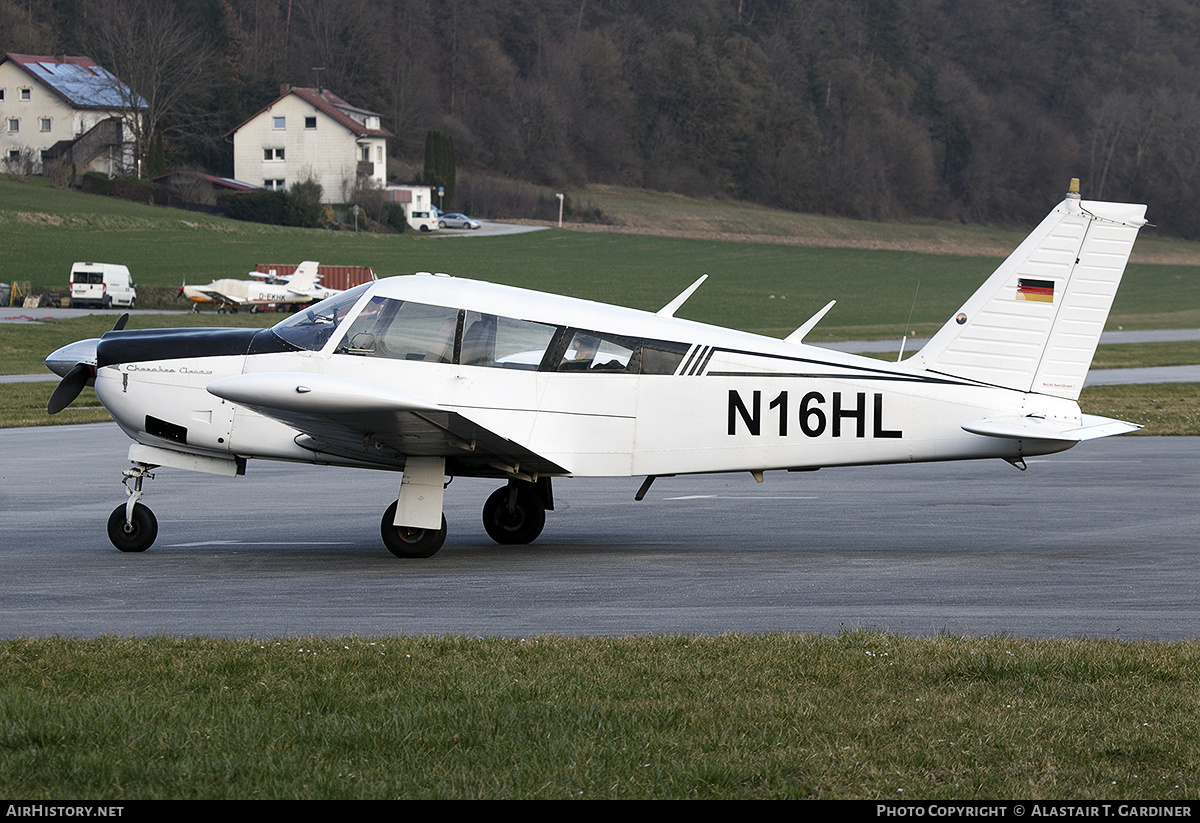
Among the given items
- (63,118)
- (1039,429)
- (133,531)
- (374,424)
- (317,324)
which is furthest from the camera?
(63,118)

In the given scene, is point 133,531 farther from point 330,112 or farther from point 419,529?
point 330,112

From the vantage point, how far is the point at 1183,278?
287ft

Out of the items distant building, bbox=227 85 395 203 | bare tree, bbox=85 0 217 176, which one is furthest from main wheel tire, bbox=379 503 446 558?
bare tree, bbox=85 0 217 176

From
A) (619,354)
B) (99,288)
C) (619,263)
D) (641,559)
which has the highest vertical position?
(619,263)

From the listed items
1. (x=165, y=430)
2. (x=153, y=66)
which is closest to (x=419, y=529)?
(x=165, y=430)

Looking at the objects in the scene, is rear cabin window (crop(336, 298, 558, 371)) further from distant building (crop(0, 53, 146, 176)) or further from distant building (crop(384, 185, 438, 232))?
distant building (crop(0, 53, 146, 176))

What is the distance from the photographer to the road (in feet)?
27.6

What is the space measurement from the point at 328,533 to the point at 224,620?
4101 mm

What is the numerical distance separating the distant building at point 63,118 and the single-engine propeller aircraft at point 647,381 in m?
98.3

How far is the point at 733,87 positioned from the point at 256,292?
9285 centimetres

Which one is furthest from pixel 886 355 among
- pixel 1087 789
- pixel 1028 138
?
pixel 1028 138

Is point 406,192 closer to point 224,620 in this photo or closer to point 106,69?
point 106,69

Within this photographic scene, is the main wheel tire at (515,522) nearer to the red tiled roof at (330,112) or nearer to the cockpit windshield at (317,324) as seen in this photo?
the cockpit windshield at (317,324)

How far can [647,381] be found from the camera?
427 inches
